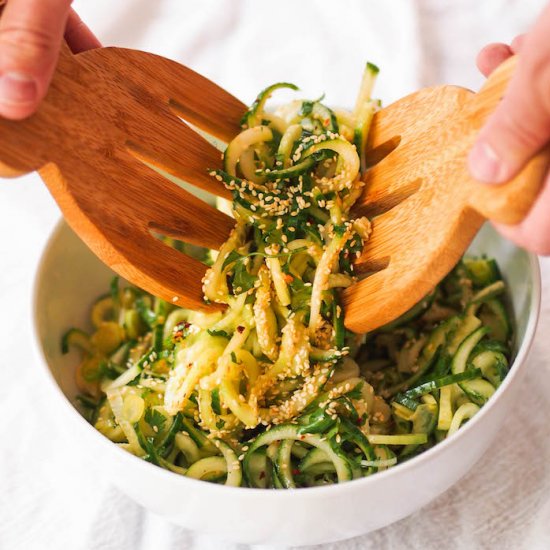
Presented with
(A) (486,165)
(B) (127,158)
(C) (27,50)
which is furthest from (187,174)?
(A) (486,165)

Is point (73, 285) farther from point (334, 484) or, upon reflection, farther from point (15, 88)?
point (334, 484)

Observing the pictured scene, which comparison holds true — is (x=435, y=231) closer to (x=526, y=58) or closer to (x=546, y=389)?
(x=526, y=58)

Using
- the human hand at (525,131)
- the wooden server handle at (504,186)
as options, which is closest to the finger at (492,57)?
the wooden server handle at (504,186)

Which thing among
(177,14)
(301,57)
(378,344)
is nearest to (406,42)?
(301,57)

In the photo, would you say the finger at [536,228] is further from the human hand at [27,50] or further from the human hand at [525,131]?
the human hand at [27,50]

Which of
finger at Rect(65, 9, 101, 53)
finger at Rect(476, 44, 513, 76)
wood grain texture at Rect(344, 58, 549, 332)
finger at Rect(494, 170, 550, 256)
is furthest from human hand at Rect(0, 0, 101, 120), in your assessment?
finger at Rect(476, 44, 513, 76)

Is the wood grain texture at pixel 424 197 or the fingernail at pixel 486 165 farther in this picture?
the wood grain texture at pixel 424 197

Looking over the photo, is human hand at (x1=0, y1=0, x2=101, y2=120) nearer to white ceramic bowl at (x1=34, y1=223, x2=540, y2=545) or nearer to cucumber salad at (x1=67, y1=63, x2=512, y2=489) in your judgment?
cucumber salad at (x1=67, y1=63, x2=512, y2=489)

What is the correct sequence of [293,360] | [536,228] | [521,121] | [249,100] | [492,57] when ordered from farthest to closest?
[249,100] → [492,57] → [293,360] → [536,228] → [521,121]
